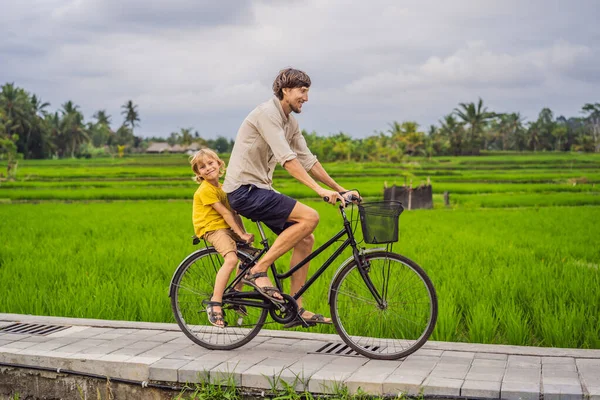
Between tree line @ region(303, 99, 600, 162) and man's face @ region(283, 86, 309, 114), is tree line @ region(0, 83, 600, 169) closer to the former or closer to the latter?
tree line @ region(303, 99, 600, 162)

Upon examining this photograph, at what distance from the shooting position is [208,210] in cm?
427

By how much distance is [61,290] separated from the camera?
20.1ft

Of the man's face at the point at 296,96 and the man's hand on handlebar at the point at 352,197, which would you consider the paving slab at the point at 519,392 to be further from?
the man's face at the point at 296,96

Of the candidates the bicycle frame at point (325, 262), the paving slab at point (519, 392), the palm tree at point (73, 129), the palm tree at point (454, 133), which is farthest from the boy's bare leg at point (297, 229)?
the palm tree at point (73, 129)

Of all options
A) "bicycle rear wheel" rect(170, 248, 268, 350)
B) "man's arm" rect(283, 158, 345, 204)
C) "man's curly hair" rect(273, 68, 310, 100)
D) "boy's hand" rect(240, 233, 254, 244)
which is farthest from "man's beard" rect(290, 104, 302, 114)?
"bicycle rear wheel" rect(170, 248, 268, 350)

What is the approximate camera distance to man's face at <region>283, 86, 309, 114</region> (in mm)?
3867

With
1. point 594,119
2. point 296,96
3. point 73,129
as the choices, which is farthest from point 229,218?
point 73,129

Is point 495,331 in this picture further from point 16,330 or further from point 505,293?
point 16,330

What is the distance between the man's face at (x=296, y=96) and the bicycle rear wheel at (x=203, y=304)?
958mm

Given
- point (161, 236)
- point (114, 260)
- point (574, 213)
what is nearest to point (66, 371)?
point (114, 260)

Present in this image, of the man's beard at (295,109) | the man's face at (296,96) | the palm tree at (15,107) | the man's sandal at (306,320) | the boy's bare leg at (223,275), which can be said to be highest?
the palm tree at (15,107)

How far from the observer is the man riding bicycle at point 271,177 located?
152 inches

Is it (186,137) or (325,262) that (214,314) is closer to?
(325,262)

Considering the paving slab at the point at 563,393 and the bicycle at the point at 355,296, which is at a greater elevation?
the bicycle at the point at 355,296
